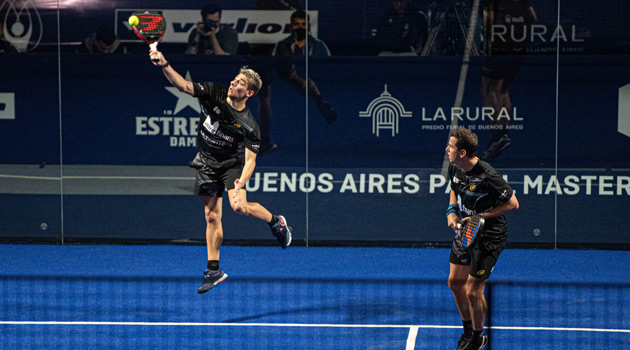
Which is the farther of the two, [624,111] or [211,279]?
[624,111]

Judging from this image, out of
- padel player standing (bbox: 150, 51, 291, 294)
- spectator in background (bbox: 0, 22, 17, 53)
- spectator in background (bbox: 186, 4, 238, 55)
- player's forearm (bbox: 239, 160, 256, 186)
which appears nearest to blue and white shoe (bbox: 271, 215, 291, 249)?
padel player standing (bbox: 150, 51, 291, 294)

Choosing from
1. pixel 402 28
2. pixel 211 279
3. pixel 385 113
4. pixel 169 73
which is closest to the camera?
pixel 169 73

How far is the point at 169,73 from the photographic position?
7.97 metres

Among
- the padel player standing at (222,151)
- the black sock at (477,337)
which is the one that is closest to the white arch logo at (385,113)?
the padel player standing at (222,151)

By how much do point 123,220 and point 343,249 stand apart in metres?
2.91

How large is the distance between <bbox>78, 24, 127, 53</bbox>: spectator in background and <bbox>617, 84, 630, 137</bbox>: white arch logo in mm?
6231

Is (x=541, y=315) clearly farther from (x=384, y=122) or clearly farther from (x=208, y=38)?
(x=208, y=38)

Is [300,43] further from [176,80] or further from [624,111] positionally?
[624,111]

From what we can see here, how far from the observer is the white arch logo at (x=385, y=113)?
1185 cm

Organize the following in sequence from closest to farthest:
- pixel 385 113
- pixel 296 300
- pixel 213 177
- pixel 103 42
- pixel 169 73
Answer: pixel 169 73
pixel 213 177
pixel 296 300
pixel 103 42
pixel 385 113

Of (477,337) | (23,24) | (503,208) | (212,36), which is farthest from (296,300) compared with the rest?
(23,24)

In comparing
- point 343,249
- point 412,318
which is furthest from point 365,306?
point 343,249

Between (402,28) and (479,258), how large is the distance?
5.22m

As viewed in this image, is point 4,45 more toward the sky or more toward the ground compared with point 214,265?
more toward the sky
